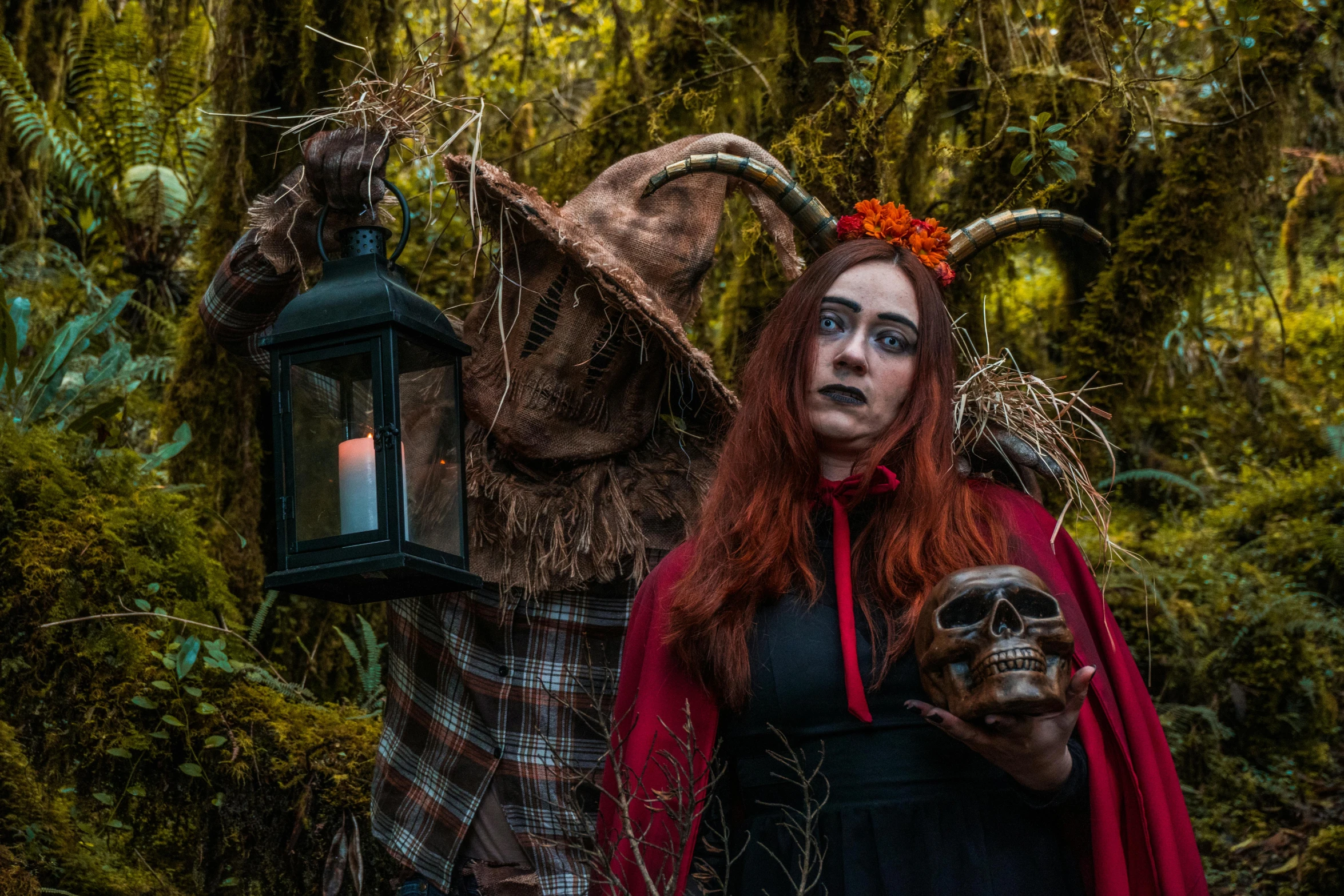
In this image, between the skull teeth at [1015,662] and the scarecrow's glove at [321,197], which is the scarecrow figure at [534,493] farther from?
the skull teeth at [1015,662]

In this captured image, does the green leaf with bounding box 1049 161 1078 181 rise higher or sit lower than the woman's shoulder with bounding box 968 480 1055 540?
higher

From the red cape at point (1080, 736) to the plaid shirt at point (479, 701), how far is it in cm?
23

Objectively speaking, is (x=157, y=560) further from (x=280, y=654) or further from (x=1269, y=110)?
(x=1269, y=110)

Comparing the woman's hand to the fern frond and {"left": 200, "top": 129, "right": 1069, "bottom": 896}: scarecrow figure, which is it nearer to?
{"left": 200, "top": 129, "right": 1069, "bottom": 896}: scarecrow figure

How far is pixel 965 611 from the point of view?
2.24 m

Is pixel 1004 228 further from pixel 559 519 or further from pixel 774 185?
pixel 559 519

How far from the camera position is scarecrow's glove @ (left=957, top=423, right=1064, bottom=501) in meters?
2.89

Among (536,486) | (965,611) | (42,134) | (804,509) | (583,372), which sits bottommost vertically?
(965,611)

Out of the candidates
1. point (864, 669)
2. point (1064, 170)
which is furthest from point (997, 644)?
point (1064, 170)

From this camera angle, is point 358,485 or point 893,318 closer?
point 358,485

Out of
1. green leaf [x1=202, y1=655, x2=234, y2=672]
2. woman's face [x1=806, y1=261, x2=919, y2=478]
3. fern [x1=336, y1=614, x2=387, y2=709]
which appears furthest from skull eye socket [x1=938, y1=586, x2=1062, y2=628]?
fern [x1=336, y1=614, x2=387, y2=709]

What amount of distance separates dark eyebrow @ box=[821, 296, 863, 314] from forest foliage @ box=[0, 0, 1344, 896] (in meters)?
0.89

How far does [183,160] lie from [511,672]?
4.93 metres

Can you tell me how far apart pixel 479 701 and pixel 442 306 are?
470 cm
